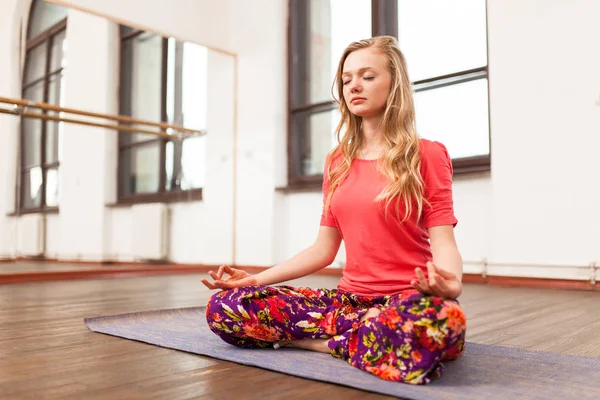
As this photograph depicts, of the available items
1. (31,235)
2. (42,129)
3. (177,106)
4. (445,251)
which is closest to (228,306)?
(445,251)

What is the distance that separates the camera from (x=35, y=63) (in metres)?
3.49

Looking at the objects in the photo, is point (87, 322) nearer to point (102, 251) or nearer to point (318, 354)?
point (318, 354)

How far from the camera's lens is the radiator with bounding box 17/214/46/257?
3420 millimetres

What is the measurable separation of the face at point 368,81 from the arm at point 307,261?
0.33m

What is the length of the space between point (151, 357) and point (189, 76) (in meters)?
3.47

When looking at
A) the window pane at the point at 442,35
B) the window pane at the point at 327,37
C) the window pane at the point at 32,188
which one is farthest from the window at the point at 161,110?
the window pane at the point at 442,35

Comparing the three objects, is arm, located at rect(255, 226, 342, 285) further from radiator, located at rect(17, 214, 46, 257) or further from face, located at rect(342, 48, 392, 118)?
radiator, located at rect(17, 214, 46, 257)

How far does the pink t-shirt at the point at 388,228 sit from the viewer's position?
1237mm

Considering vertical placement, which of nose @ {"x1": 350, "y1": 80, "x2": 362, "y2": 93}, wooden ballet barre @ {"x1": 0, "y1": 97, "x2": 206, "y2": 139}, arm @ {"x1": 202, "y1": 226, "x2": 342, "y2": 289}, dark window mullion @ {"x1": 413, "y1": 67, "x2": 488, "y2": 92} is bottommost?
arm @ {"x1": 202, "y1": 226, "x2": 342, "y2": 289}

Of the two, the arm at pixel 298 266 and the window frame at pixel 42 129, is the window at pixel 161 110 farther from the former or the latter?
the arm at pixel 298 266

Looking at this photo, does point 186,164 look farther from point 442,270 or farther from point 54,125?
point 442,270

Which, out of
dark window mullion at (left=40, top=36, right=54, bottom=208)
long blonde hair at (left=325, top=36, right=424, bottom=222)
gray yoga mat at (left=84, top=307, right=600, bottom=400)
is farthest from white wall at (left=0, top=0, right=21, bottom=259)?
long blonde hair at (left=325, top=36, right=424, bottom=222)

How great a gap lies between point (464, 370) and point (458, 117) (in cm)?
250

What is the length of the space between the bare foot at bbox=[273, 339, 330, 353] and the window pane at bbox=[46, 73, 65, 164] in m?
2.75
